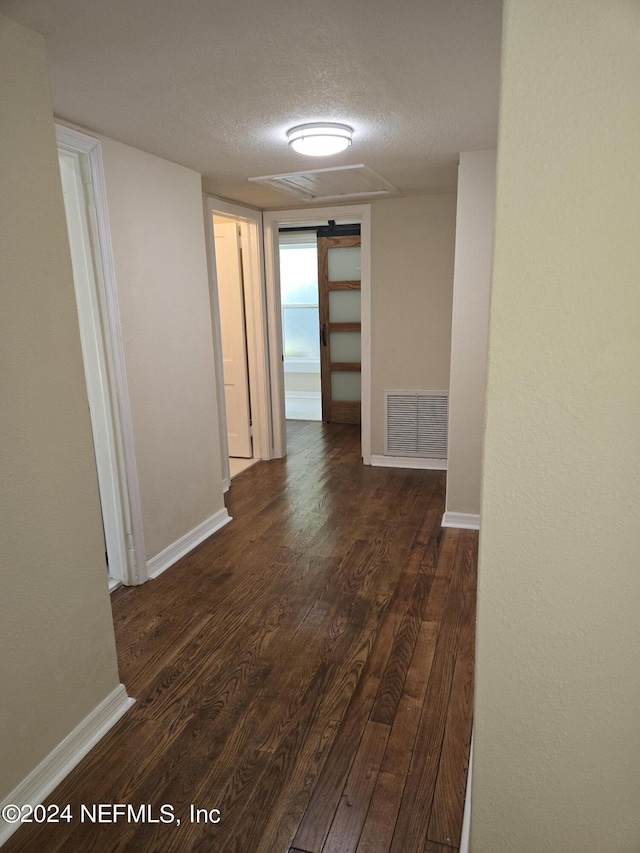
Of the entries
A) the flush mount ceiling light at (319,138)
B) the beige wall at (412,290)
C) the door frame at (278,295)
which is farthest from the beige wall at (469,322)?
the door frame at (278,295)

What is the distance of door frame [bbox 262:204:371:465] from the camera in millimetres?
4836

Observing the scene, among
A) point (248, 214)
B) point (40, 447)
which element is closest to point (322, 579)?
point (40, 447)

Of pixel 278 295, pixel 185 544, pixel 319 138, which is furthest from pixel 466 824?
pixel 278 295

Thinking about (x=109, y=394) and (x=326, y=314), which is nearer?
(x=109, y=394)

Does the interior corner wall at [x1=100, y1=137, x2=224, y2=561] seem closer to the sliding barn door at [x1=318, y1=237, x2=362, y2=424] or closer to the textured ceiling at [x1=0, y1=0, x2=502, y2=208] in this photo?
the textured ceiling at [x1=0, y1=0, x2=502, y2=208]

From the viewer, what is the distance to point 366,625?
2713mm

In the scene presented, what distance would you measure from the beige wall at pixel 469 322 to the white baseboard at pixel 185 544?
159 cm

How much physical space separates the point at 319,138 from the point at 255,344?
8.68ft

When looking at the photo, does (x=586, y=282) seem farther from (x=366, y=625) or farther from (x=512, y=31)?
(x=366, y=625)

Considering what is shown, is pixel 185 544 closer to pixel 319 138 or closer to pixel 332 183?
pixel 319 138

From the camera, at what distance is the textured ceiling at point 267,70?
1559 mm

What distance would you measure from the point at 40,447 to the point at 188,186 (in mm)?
2242

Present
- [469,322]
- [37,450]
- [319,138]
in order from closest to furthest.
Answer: [37,450], [319,138], [469,322]

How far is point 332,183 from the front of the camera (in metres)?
3.88
